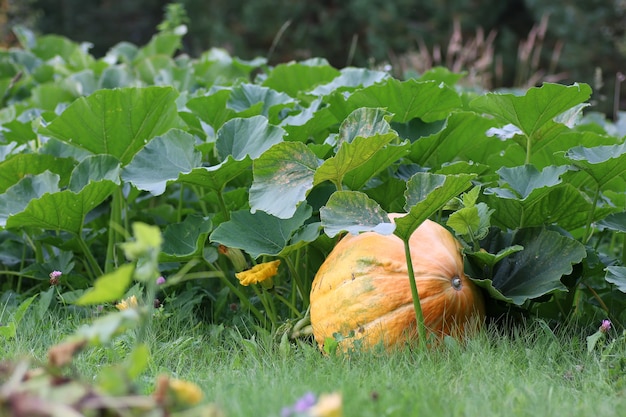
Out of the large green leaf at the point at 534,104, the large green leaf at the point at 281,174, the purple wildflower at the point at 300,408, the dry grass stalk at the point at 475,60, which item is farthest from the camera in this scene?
the dry grass stalk at the point at 475,60

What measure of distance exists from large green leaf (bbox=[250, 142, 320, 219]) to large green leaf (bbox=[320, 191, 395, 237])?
149 millimetres

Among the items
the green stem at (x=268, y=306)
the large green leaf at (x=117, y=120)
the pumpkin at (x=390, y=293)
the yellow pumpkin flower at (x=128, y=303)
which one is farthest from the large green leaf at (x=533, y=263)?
the large green leaf at (x=117, y=120)

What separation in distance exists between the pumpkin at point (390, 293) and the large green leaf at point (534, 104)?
44 centimetres

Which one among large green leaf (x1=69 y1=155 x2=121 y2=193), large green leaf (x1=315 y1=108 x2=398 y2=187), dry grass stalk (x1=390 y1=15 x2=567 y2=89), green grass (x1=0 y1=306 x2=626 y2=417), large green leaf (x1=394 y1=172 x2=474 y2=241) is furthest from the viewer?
dry grass stalk (x1=390 y1=15 x2=567 y2=89)

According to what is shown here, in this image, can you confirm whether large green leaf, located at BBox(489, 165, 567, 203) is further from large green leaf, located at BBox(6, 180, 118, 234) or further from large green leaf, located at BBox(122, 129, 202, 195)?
large green leaf, located at BBox(6, 180, 118, 234)

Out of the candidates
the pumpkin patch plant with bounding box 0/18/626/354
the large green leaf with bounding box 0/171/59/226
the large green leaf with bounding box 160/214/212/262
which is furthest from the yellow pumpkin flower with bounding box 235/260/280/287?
the large green leaf with bounding box 0/171/59/226

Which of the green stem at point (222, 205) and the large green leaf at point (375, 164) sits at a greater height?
the large green leaf at point (375, 164)

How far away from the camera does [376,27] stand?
42.5 ft

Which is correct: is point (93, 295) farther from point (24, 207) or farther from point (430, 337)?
point (24, 207)

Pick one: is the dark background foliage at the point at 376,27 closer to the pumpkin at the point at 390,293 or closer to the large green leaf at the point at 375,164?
the large green leaf at the point at 375,164

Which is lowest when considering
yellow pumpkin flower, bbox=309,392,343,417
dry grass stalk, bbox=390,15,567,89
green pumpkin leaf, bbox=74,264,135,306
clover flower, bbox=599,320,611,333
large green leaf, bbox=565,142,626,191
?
dry grass stalk, bbox=390,15,567,89

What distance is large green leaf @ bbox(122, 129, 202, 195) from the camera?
2.28 meters

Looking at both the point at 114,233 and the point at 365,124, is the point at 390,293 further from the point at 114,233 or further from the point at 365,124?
the point at 114,233

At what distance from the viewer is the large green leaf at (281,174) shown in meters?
2.04
